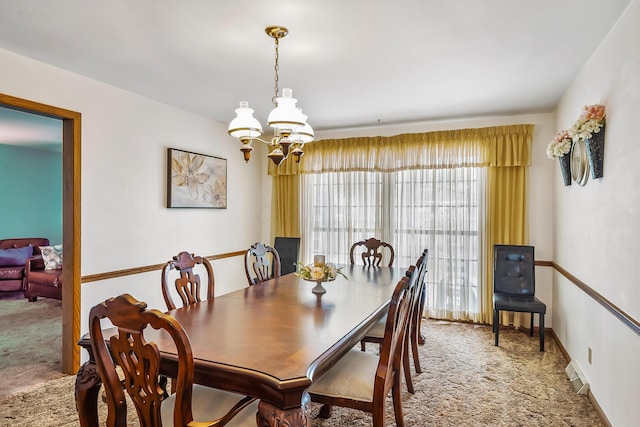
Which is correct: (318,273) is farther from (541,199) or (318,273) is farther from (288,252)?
(541,199)

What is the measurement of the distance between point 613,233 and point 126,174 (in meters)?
A: 3.82

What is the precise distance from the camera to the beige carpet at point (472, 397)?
244cm

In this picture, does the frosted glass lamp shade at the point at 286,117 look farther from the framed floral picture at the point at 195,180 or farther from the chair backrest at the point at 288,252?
the chair backrest at the point at 288,252

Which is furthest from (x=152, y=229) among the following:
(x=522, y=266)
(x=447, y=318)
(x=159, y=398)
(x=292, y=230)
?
(x=522, y=266)

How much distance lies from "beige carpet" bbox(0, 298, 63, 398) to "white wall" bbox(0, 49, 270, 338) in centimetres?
54

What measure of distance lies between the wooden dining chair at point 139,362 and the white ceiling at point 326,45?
1633 millimetres

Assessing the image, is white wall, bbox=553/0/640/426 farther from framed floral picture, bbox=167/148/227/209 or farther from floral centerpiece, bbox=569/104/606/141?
framed floral picture, bbox=167/148/227/209

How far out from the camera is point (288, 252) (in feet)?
15.6

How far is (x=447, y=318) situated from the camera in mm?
4609

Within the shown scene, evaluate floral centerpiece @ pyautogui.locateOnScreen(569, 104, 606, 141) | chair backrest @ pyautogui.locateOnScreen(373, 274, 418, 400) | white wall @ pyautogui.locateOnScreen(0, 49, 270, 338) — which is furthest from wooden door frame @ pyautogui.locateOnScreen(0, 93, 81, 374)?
floral centerpiece @ pyautogui.locateOnScreen(569, 104, 606, 141)

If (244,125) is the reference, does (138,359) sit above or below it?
below

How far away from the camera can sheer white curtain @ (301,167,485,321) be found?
4535 mm

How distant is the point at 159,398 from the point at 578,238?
3253 millimetres

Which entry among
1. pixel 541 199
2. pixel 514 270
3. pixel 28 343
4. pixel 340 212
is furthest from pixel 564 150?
pixel 28 343
